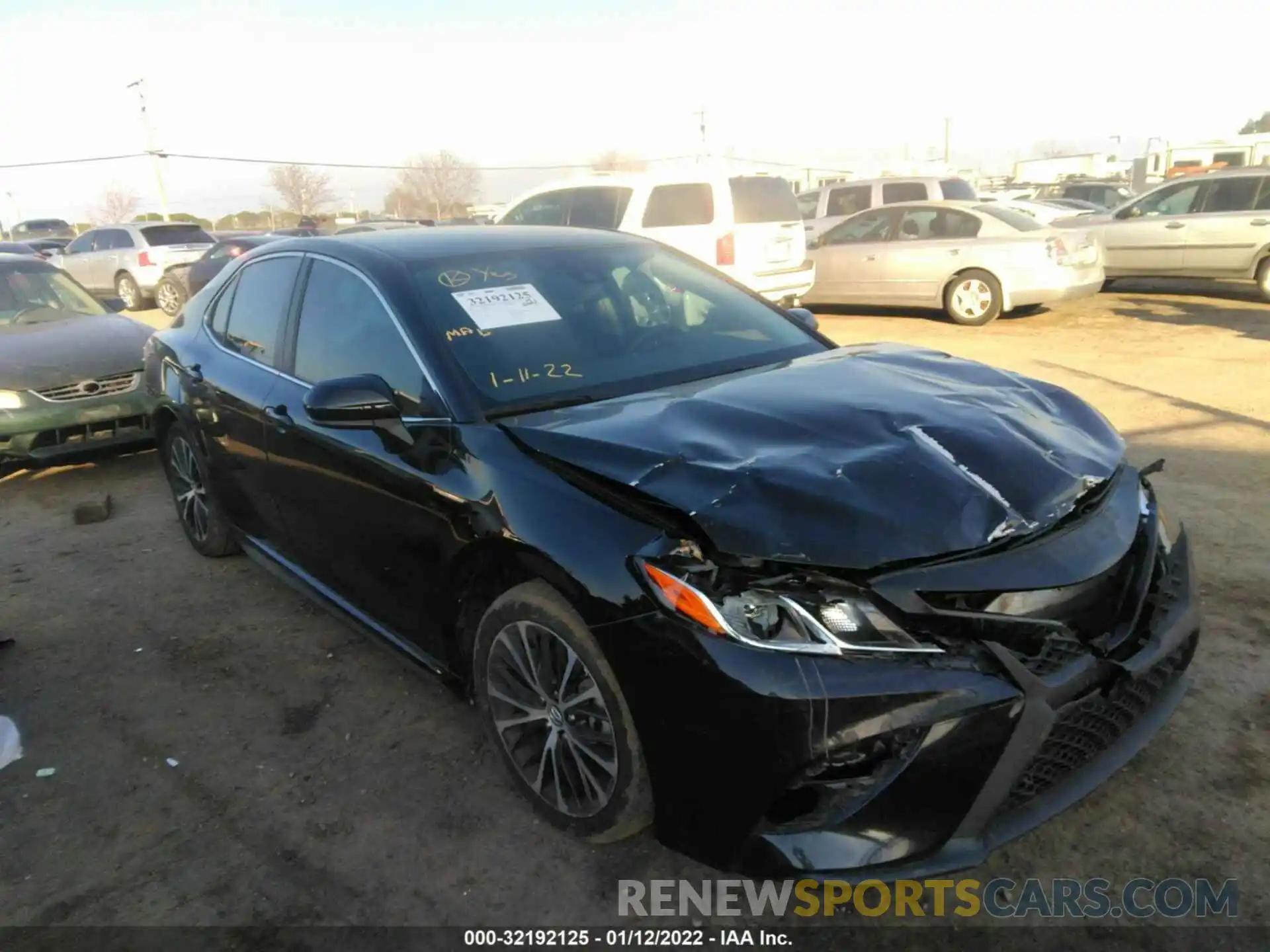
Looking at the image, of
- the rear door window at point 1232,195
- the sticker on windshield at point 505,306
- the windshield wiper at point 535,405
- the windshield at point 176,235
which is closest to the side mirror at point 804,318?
the sticker on windshield at point 505,306

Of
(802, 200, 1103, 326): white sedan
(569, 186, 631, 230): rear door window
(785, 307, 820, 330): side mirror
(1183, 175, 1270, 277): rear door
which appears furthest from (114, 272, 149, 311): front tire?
(1183, 175, 1270, 277): rear door

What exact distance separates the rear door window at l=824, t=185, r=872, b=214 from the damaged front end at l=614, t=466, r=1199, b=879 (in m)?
13.4

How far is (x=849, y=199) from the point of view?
14.8m

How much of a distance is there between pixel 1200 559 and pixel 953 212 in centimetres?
787

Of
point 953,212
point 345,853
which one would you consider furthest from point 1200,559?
point 953,212

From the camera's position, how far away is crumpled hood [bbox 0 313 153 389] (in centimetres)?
615

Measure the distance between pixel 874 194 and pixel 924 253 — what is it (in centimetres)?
369

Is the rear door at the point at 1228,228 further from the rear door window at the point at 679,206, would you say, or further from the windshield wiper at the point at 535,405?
the windshield wiper at the point at 535,405

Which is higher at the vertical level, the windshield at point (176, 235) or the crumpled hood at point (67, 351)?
the windshield at point (176, 235)

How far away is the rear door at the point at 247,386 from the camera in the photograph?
147 inches

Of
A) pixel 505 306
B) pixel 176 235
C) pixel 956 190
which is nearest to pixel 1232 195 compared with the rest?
pixel 956 190

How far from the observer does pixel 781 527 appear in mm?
2078

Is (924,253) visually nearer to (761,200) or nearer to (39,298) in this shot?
(761,200)

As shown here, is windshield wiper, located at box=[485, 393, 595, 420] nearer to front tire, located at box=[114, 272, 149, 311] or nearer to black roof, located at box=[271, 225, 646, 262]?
black roof, located at box=[271, 225, 646, 262]
